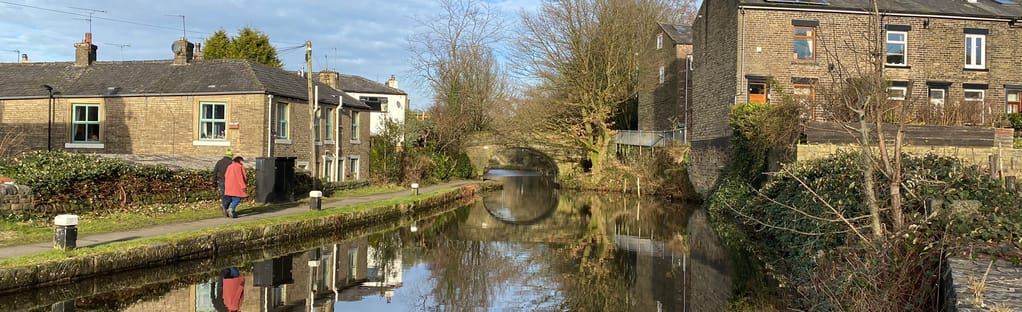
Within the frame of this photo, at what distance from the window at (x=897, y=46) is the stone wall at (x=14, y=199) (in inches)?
1002

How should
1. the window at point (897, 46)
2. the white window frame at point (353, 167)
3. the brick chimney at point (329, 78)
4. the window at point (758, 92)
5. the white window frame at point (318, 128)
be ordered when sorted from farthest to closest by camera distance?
the brick chimney at point (329, 78), the white window frame at point (353, 167), the white window frame at point (318, 128), the window at point (897, 46), the window at point (758, 92)

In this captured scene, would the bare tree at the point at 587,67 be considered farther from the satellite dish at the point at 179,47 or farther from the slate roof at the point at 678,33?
the satellite dish at the point at 179,47

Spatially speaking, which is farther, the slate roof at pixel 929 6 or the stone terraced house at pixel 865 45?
the slate roof at pixel 929 6

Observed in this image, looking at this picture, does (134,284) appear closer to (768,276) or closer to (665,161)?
(768,276)

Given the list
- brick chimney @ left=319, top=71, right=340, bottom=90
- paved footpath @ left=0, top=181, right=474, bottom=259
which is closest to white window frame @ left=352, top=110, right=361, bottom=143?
brick chimney @ left=319, top=71, right=340, bottom=90

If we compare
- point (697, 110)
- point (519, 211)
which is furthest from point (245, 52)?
point (697, 110)

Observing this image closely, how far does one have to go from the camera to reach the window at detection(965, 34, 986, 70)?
2559 centimetres

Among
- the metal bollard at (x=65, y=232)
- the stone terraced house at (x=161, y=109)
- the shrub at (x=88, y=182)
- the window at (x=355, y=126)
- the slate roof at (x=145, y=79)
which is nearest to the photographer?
the metal bollard at (x=65, y=232)

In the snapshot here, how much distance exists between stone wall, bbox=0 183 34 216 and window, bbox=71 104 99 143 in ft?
36.9

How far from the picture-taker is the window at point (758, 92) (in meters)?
24.8

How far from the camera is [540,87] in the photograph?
118 feet

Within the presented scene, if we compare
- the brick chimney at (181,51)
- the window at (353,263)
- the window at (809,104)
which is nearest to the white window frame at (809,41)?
the window at (809,104)

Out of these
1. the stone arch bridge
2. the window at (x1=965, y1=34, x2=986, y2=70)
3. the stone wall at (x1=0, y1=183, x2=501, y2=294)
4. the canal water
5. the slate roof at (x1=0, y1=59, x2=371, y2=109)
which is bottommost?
the canal water

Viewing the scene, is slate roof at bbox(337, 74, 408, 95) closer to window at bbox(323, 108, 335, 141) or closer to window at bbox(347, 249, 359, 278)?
window at bbox(323, 108, 335, 141)
